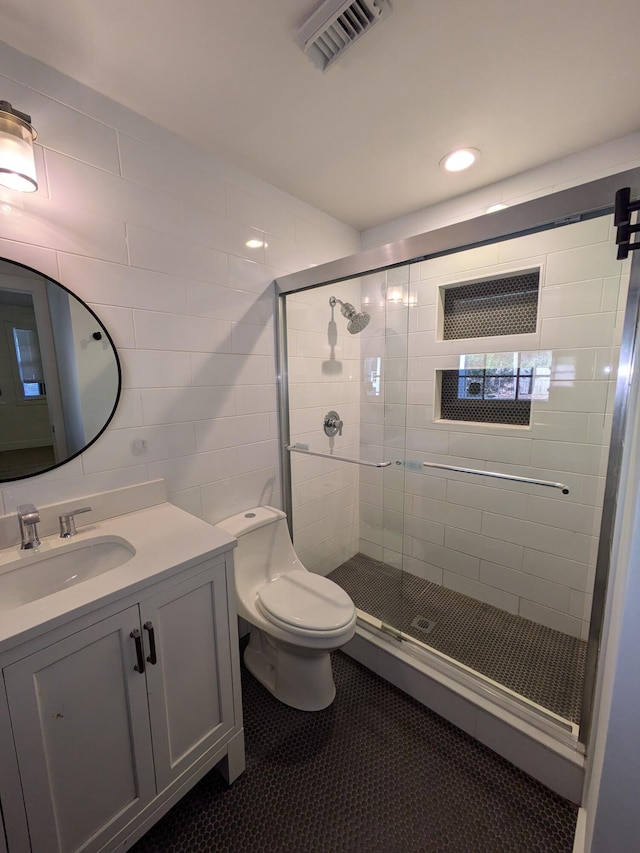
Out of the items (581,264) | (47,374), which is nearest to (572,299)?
(581,264)

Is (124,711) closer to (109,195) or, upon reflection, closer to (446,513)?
(109,195)

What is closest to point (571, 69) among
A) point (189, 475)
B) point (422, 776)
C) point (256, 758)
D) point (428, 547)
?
point (189, 475)

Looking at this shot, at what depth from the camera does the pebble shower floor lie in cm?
104

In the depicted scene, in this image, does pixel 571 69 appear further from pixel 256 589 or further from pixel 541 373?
pixel 256 589

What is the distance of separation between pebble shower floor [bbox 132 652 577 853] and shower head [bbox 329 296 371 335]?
195cm

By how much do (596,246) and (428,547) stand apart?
186cm

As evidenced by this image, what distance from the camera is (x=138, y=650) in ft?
2.96

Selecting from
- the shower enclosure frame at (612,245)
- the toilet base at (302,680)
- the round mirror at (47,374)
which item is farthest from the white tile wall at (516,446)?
the round mirror at (47,374)

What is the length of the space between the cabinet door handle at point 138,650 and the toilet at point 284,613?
56 centimetres

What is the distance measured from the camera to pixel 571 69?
1100 millimetres

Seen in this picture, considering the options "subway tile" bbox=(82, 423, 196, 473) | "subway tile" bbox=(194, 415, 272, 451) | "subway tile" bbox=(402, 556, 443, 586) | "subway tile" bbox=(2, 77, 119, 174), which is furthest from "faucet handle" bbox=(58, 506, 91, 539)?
"subway tile" bbox=(402, 556, 443, 586)

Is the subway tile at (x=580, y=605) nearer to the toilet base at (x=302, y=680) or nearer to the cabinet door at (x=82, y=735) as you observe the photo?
the toilet base at (x=302, y=680)

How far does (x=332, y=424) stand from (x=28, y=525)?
1525 millimetres

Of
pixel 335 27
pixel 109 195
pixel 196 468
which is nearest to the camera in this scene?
pixel 335 27
